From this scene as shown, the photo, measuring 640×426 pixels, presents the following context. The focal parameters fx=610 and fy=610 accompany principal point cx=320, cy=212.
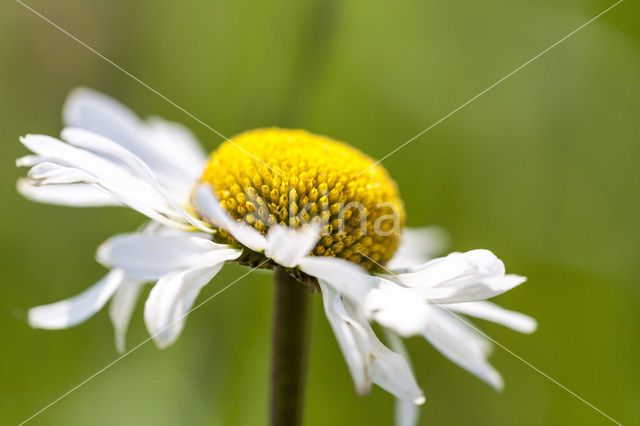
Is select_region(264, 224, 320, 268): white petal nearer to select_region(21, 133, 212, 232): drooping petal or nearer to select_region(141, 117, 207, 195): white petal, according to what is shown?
select_region(21, 133, 212, 232): drooping petal

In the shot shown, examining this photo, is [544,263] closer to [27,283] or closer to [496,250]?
[496,250]

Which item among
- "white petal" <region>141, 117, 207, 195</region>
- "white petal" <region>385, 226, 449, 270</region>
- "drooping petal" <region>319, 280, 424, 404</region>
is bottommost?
"drooping petal" <region>319, 280, 424, 404</region>

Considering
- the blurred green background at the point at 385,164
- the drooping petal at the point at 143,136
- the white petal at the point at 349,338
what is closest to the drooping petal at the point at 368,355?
the white petal at the point at 349,338

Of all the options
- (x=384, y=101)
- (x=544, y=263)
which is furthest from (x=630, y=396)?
(x=384, y=101)

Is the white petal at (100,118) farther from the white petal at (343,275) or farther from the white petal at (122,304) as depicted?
the white petal at (343,275)

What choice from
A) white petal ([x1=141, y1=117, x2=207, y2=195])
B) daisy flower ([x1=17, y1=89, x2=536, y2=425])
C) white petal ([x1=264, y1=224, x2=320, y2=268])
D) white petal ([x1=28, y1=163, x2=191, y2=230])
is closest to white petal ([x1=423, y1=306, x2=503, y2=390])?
daisy flower ([x1=17, y1=89, x2=536, y2=425])

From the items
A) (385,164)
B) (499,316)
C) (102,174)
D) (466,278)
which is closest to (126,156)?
(102,174)

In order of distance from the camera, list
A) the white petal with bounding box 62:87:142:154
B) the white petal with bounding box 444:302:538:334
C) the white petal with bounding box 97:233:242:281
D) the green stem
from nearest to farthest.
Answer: the white petal with bounding box 97:233:242:281
the green stem
the white petal with bounding box 444:302:538:334
the white petal with bounding box 62:87:142:154
